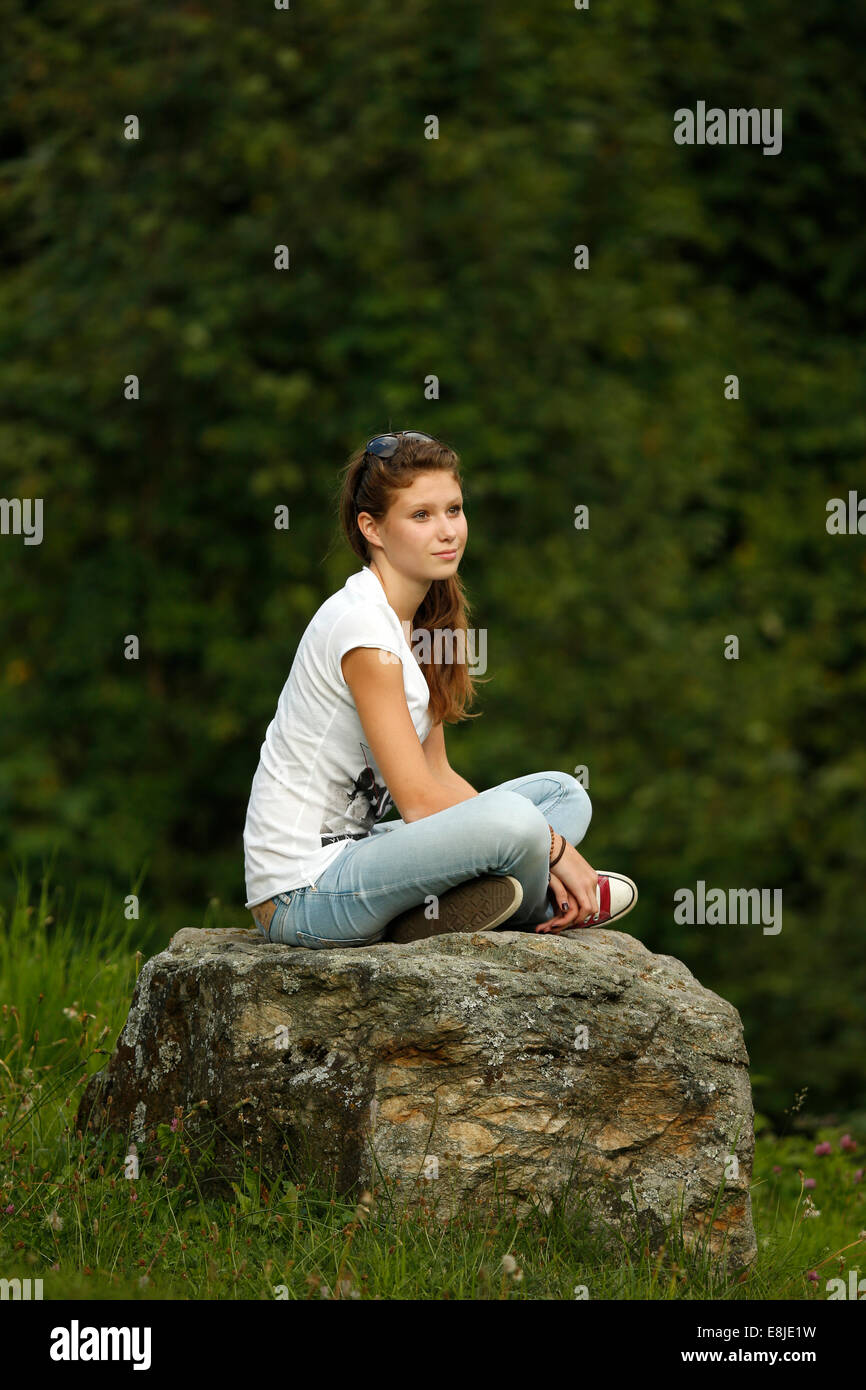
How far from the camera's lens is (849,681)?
28.9ft

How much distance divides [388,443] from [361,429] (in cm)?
365

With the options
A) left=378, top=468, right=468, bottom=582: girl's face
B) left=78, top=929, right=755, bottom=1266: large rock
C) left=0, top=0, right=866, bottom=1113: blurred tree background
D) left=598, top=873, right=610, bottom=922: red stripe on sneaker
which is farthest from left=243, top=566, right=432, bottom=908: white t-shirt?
left=0, top=0, right=866, bottom=1113: blurred tree background

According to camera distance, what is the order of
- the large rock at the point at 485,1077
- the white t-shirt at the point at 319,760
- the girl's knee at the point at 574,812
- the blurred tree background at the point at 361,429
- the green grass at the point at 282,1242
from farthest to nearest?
1. the blurred tree background at the point at 361,429
2. the girl's knee at the point at 574,812
3. the white t-shirt at the point at 319,760
4. the large rock at the point at 485,1077
5. the green grass at the point at 282,1242

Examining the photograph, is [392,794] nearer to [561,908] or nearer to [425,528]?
[561,908]

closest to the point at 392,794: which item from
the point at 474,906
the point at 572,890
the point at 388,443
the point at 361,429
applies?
the point at 474,906

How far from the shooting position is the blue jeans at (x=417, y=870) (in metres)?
3.48

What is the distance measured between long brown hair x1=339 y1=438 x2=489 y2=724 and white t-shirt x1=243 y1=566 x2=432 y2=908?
18 centimetres

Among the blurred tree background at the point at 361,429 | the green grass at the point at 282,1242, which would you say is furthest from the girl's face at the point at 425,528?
the blurred tree background at the point at 361,429

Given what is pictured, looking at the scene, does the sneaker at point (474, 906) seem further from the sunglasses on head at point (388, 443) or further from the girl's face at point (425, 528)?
the sunglasses on head at point (388, 443)

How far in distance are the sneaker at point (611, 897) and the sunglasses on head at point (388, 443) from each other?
1.17 metres

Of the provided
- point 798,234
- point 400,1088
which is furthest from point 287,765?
point 798,234

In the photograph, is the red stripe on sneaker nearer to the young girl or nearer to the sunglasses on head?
the young girl

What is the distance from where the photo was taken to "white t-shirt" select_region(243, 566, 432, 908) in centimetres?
371
